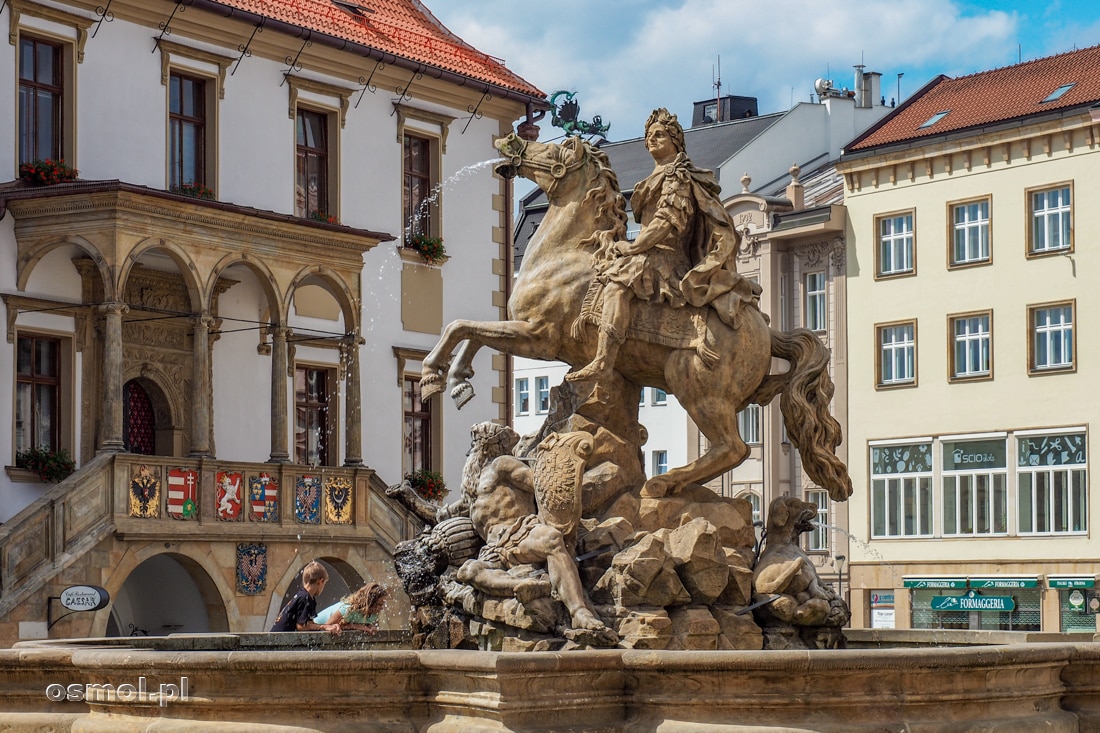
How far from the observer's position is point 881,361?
46.4 metres

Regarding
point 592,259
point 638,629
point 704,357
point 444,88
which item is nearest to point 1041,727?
point 638,629

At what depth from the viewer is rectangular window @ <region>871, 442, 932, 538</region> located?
44828 mm

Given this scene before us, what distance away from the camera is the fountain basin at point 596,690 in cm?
742

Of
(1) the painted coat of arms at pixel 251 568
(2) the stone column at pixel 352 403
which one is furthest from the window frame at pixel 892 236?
(1) the painted coat of arms at pixel 251 568

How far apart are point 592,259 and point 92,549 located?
15.8m

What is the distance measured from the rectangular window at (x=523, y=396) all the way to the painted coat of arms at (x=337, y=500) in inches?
1346

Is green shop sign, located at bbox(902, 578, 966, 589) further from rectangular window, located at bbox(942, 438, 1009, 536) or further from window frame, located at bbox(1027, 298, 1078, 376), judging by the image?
window frame, located at bbox(1027, 298, 1078, 376)

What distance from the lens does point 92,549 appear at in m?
25.0

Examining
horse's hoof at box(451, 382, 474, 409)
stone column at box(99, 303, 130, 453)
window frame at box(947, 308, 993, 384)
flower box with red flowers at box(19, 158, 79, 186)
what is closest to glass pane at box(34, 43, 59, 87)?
flower box with red flowers at box(19, 158, 79, 186)

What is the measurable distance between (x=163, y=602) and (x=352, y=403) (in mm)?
4423

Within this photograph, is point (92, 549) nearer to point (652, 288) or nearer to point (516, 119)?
point (516, 119)

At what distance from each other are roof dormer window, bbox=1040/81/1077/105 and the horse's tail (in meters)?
33.7

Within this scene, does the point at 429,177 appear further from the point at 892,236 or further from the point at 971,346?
the point at 892,236

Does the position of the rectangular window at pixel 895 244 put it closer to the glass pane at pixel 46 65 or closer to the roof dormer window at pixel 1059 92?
the roof dormer window at pixel 1059 92
